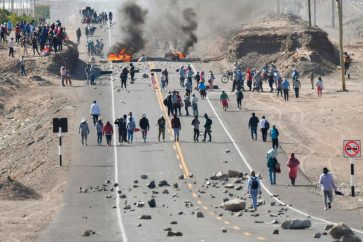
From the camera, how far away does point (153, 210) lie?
128ft

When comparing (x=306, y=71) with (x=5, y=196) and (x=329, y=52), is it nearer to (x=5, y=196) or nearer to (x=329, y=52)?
(x=329, y=52)

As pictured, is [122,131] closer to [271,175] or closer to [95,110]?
[95,110]

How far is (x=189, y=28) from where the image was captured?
102375 millimetres

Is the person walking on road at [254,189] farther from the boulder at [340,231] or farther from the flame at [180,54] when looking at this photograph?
the flame at [180,54]

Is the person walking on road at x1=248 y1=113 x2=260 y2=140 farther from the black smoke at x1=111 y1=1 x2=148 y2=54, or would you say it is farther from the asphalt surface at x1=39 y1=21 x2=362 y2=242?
the black smoke at x1=111 y1=1 x2=148 y2=54

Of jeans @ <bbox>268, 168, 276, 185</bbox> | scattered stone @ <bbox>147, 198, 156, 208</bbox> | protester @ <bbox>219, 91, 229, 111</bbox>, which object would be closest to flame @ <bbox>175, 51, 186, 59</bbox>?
protester @ <bbox>219, 91, 229, 111</bbox>

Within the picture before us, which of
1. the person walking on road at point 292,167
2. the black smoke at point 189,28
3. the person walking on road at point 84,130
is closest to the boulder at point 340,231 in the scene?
the person walking on road at point 292,167

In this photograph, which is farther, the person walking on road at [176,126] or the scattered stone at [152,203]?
the person walking on road at [176,126]

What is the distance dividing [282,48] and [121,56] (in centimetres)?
1294

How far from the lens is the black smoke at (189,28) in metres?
101

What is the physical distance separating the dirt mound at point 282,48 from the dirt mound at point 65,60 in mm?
13468

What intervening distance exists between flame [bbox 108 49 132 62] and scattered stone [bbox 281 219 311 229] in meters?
59.2

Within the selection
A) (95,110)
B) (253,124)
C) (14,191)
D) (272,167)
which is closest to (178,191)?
(272,167)

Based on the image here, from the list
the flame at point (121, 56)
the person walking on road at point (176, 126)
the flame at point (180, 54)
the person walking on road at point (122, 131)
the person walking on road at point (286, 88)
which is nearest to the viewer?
the person walking on road at point (176, 126)
